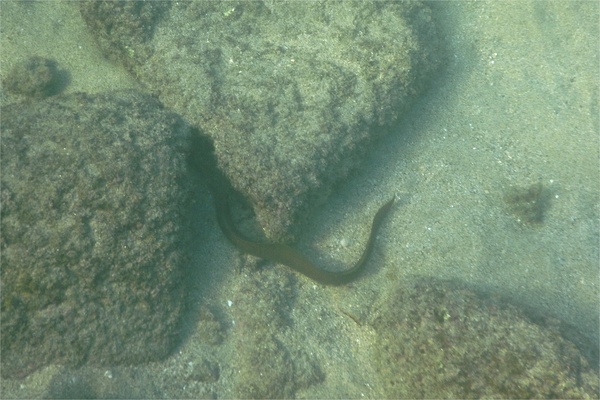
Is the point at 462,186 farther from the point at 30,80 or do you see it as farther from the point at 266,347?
the point at 30,80

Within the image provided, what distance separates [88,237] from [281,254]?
1.93m

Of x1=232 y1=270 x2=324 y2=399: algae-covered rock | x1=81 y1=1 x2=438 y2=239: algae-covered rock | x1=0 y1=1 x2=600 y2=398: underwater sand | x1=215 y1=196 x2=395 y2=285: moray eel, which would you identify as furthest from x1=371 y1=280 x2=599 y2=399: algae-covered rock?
x1=81 y1=1 x2=438 y2=239: algae-covered rock

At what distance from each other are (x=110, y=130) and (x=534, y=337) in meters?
4.31

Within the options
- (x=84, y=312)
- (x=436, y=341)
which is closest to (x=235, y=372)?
(x=84, y=312)

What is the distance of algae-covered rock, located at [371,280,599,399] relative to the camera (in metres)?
3.50

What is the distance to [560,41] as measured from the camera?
677 cm

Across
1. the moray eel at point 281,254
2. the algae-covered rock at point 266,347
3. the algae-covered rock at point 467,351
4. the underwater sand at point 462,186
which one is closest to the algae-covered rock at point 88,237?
the underwater sand at point 462,186

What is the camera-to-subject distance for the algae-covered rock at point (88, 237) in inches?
151

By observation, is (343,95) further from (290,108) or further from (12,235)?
(12,235)

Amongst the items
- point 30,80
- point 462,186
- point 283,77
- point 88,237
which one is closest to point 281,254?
point 88,237

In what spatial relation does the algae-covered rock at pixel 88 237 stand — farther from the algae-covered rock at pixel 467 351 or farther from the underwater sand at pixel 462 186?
the algae-covered rock at pixel 467 351

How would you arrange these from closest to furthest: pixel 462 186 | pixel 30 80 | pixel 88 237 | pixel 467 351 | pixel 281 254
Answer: pixel 467 351, pixel 88 237, pixel 281 254, pixel 30 80, pixel 462 186

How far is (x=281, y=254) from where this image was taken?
477 centimetres

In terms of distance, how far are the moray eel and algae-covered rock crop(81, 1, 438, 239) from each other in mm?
178
